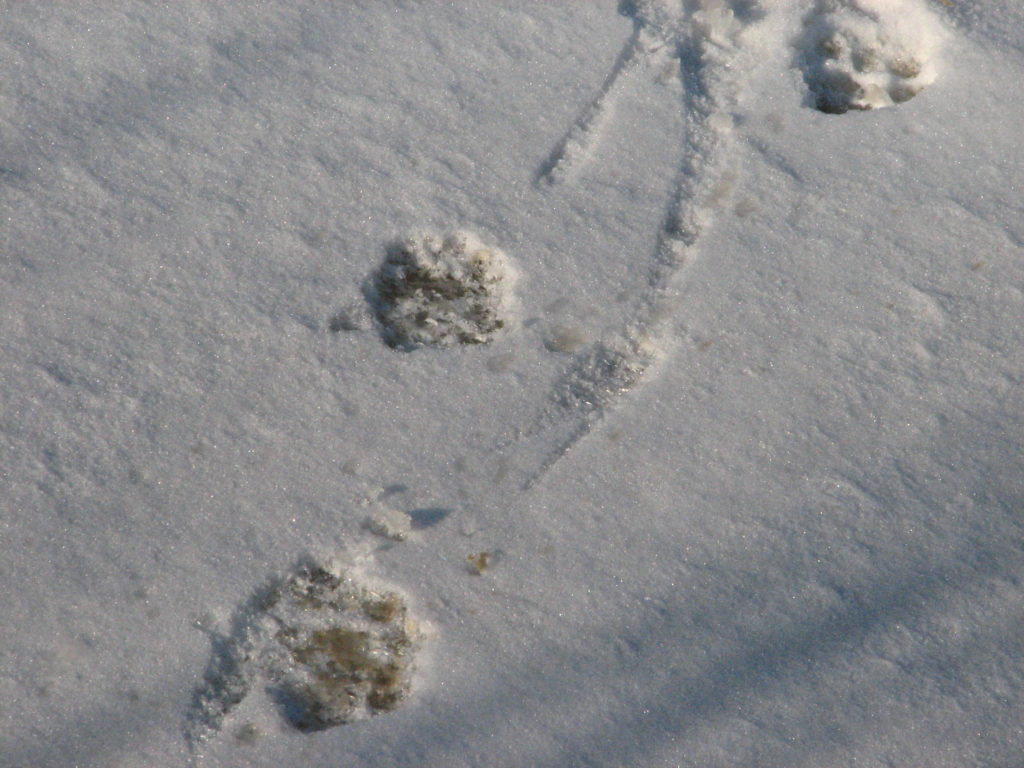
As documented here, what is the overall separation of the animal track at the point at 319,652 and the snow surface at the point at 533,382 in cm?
2

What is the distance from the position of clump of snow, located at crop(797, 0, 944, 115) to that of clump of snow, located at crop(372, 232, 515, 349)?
611mm

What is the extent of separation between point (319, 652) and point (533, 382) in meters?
0.54

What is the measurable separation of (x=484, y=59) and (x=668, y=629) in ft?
3.19

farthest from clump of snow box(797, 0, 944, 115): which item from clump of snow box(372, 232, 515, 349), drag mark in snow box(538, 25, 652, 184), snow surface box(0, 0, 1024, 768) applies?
clump of snow box(372, 232, 515, 349)

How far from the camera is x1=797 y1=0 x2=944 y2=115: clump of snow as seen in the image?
1295 millimetres

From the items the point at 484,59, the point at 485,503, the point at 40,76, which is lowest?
the point at 485,503

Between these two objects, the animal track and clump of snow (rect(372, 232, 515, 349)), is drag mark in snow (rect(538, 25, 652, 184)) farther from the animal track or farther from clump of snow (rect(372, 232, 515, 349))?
the animal track

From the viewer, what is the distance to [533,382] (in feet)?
4.11

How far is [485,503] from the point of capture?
123 centimetres

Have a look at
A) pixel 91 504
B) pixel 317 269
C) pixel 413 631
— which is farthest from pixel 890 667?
pixel 91 504

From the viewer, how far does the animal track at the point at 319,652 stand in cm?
120

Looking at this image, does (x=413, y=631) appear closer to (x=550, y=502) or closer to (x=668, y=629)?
(x=550, y=502)

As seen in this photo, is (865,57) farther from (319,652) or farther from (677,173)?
(319,652)

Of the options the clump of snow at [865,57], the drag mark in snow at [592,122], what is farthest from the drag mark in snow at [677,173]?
the clump of snow at [865,57]
